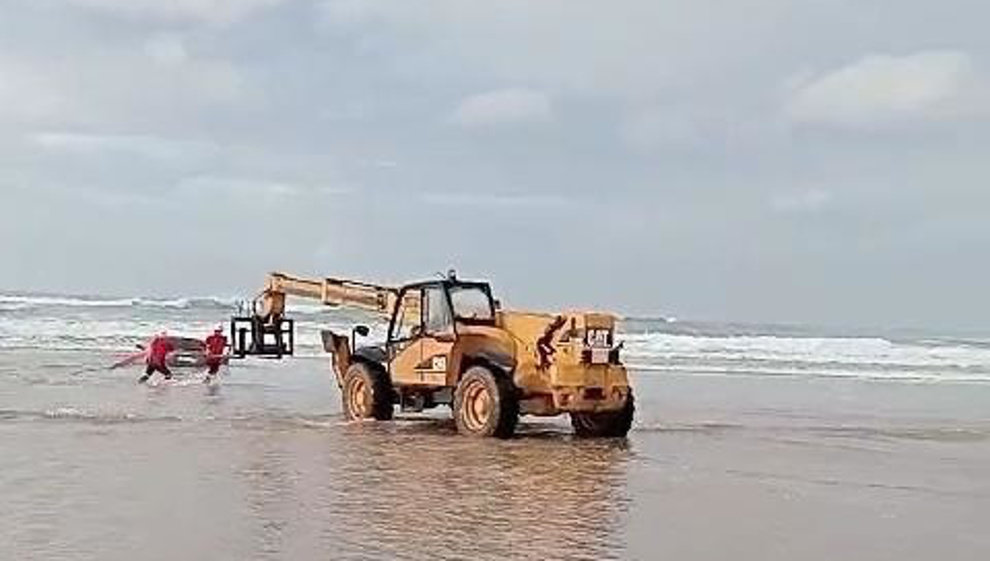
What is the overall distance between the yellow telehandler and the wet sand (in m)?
0.50

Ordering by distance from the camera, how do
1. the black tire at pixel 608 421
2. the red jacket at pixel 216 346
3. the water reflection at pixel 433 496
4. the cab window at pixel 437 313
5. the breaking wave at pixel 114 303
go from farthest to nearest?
the breaking wave at pixel 114 303
the red jacket at pixel 216 346
the cab window at pixel 437 313
the black tire at pixel 608 421
the water reflection at pixel 433 496

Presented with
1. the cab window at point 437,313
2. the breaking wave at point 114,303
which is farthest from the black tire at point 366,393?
the breaking wave at point 114,303

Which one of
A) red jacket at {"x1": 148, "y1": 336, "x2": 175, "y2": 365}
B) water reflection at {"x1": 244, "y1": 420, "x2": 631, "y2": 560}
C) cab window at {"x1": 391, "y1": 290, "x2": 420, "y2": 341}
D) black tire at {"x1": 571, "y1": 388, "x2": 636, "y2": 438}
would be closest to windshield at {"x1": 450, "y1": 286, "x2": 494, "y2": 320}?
cab window at {"x1": 391, "y1": 290, "x2": 420, "y2": 341}

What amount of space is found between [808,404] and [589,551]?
18.2 meters

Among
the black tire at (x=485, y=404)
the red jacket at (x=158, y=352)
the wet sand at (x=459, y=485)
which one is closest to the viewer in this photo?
the wet sand at (x=459, y=485)

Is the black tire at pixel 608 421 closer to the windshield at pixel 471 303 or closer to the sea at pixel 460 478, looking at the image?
the sea at pixel 460 478

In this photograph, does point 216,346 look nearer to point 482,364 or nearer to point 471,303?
point 471,303

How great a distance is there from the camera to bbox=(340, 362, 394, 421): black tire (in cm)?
2098

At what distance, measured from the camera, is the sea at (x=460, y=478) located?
10.8 metres

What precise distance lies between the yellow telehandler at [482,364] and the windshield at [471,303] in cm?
1

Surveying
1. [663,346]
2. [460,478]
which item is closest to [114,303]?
[663,346]

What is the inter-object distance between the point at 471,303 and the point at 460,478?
5.93 metres

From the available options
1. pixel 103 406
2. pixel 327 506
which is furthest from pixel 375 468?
pixel 103 406

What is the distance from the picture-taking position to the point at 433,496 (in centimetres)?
1296
